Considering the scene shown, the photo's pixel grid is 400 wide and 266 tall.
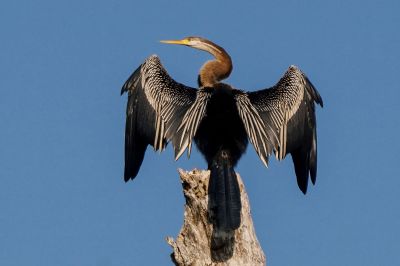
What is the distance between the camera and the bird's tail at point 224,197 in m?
7.53

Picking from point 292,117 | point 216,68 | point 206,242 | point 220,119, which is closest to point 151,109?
point 220,119

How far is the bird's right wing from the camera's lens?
9250 mm

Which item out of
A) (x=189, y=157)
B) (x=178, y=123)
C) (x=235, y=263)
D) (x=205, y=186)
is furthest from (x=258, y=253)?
(x=178, y=123)

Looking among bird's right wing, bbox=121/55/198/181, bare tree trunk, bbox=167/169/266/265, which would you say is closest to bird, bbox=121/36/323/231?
bird's right wing, bbox=121/55/198/181

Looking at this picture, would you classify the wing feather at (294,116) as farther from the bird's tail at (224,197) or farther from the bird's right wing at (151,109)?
the bird's tail at (224,197)

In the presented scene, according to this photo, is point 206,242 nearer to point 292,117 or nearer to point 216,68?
point 292,117

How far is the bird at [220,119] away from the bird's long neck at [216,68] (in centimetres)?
1

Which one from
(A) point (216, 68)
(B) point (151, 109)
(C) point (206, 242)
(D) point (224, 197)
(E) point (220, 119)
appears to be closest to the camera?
(C) point (206, 242)

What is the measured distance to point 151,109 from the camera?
962 cm

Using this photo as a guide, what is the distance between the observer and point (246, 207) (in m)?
7.87

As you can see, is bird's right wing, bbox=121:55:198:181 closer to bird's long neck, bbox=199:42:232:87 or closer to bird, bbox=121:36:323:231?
bird, bbox=121:36:323:231

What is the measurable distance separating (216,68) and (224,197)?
2.88m

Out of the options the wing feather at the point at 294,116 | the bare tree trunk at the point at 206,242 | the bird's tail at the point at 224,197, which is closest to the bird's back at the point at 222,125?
the wing feather at the point at 294,116

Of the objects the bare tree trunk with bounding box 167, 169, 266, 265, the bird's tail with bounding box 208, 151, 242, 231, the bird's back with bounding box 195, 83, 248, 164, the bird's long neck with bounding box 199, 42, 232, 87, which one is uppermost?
the bird's long neck with bounding box 199, 42, 232, 87
